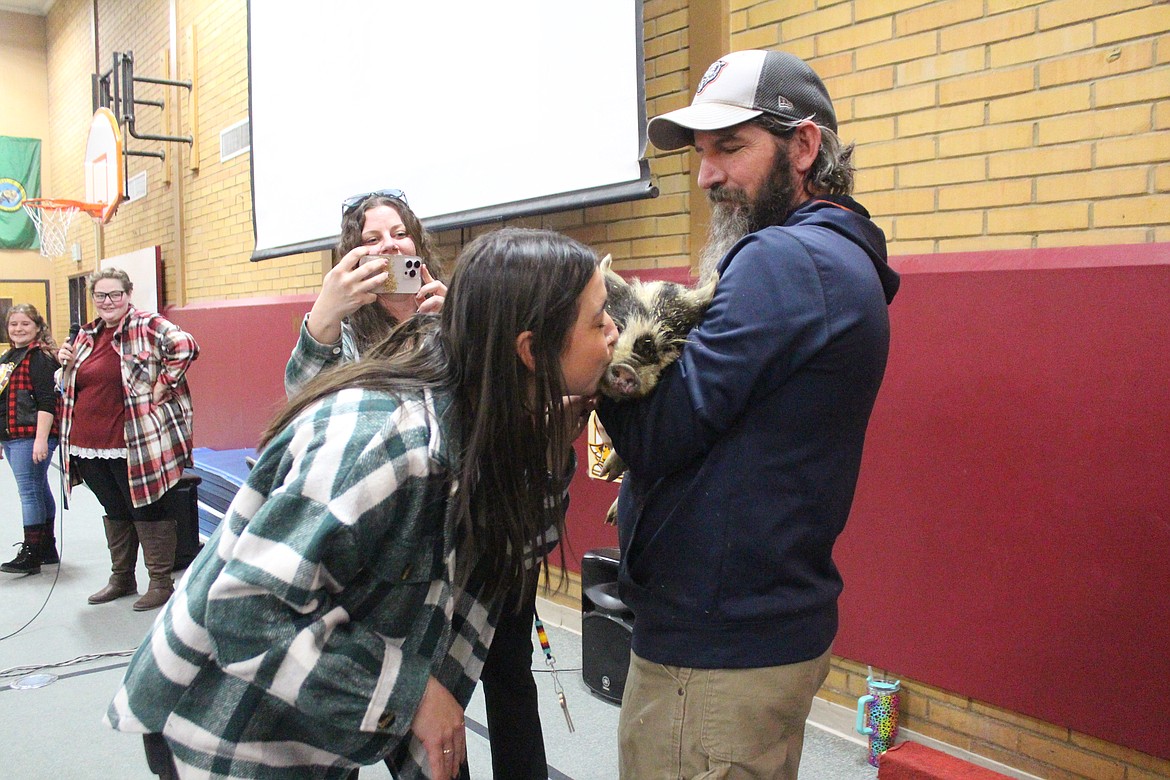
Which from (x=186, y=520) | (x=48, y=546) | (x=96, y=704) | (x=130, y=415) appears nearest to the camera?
(x=96, y=704)

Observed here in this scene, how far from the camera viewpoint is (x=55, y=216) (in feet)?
36.2

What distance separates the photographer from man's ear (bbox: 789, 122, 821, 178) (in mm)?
1403

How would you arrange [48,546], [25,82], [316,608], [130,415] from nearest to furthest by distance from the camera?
1. [316,608]
2. [130,415]
3. [48,546]
4. [25,82]

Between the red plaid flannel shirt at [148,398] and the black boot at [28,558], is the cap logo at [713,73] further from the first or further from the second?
the black boot at [28,558]

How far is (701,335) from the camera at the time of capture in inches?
48.6

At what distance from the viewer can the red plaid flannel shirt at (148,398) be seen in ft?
14.9

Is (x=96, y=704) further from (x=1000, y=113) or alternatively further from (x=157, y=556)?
(x=1000, y=113)

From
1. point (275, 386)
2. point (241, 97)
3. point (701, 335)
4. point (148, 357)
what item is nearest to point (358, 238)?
point (701, 335)

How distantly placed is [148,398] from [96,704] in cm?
166

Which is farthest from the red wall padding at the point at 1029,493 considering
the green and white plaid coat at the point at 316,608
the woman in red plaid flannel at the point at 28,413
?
the woman in red plaid flannel at the point at 28,413

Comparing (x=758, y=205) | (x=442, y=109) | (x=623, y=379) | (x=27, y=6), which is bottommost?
(x=623, y=379)

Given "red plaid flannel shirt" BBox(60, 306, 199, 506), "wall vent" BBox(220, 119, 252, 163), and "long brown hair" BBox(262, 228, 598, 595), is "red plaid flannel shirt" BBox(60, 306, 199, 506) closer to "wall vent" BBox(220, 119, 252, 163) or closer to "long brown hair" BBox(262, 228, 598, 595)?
"wall vent" BBox(220, 119, 252, 163)

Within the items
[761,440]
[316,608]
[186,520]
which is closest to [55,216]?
[186,520]

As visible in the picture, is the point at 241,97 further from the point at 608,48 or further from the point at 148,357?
the point at 608,48
